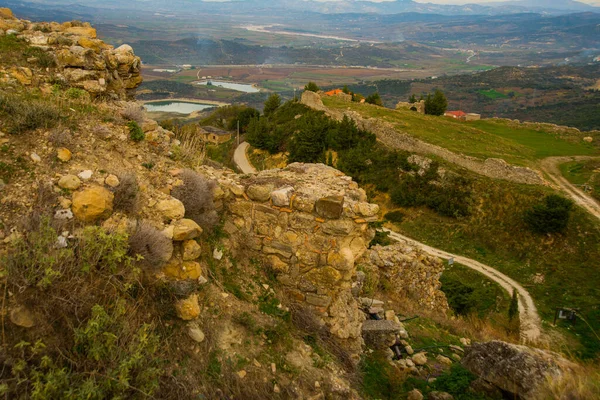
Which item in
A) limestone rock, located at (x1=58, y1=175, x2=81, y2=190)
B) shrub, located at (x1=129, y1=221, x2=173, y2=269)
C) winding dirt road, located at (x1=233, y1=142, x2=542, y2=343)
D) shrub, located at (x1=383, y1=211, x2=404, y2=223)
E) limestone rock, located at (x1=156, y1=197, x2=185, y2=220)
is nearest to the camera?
shrub, located at (x1=129, y1=221, x2=173, y2=269)

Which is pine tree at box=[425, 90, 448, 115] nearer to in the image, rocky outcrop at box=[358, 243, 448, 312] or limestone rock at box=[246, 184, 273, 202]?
rocky outcrop at box=[358, 243, 448, 312]

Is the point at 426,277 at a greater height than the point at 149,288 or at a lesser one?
lesser

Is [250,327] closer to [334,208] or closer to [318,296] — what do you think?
[318,296]

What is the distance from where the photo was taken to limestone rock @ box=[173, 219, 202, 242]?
14.8ft

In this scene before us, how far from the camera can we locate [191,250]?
15.1 ft

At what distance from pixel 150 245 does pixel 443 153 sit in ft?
82.7

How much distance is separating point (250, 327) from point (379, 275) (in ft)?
28.2

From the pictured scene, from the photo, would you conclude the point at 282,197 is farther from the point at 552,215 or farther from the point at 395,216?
the point at 395,216

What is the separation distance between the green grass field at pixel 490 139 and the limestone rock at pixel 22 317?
26.5 meters

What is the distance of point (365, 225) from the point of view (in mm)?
5707

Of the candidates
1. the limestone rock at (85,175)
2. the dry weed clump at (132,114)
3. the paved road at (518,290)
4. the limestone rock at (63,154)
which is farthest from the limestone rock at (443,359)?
the limestone rock at (63,154)

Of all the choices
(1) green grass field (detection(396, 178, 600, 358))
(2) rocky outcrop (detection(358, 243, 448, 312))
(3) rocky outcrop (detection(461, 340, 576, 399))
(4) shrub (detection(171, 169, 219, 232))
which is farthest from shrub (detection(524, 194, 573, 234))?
(4) shrub (detection(171, 169, 219, 232))

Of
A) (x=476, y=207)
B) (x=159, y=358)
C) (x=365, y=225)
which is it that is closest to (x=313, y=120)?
(x=476, y=207)

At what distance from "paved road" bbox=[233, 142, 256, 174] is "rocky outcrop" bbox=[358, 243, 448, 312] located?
20.1m
